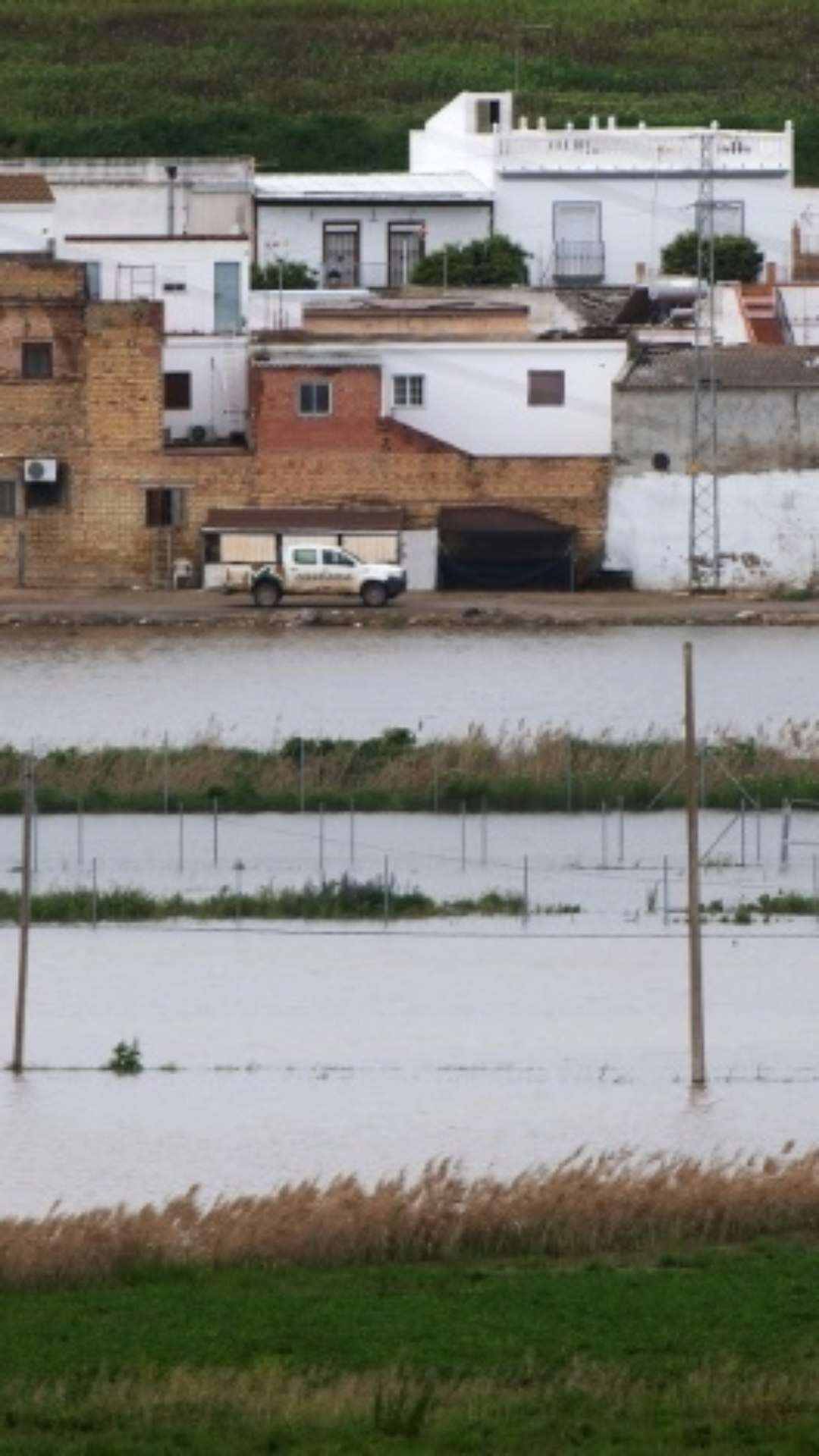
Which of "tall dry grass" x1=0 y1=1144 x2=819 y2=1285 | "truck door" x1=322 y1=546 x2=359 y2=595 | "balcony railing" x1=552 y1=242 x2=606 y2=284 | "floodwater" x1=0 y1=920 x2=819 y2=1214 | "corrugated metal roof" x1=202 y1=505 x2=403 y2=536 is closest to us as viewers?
"tall dry grass" x1=0 y1=1144 x2=819 y2=1285

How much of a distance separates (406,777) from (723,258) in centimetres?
3473

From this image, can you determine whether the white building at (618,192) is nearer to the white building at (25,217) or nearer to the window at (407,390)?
the white building at (25,217)

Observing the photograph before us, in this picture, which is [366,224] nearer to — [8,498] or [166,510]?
[166,510]

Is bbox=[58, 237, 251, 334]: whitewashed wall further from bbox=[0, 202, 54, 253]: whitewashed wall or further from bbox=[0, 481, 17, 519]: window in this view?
bbox=[0, 481, 17, 519]: window

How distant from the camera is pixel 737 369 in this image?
67125 millimetres

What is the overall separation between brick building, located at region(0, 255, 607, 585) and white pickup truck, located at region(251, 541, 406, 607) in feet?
4.50

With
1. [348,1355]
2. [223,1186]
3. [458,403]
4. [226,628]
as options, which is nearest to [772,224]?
[458,403]

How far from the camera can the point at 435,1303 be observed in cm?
2472

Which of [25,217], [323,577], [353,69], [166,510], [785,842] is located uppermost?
[353,69]

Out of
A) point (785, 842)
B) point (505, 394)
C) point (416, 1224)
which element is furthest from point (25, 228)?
point (416, 1224)

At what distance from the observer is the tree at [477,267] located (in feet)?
253

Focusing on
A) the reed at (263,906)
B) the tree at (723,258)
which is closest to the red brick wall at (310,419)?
the tree at (723,258)

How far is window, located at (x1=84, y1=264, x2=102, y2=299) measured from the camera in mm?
69812

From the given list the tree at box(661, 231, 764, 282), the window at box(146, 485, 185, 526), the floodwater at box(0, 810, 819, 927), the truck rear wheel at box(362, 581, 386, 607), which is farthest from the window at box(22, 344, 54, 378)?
the floodwater at box(0, 810, 819, 927)
